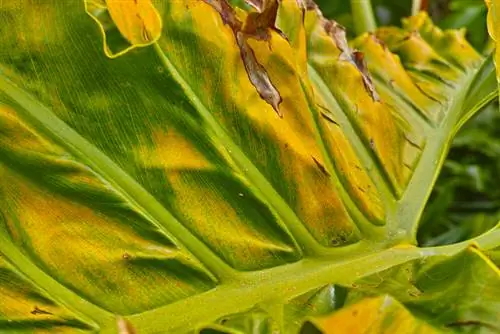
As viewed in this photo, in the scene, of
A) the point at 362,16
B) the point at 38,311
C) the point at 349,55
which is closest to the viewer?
the point at 38,311

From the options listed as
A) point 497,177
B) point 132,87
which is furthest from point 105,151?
point 497,177

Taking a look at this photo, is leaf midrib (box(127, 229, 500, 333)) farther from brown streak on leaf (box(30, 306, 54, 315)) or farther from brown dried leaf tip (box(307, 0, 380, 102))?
brown dried leaf tip (box(307, 0, 380, 102))

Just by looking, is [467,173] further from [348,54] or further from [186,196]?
[186,196]

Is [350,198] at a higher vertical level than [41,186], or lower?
lower

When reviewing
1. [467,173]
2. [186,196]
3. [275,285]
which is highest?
[186,196]

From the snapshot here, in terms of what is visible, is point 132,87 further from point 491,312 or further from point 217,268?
point 491,312

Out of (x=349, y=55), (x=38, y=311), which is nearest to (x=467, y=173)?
(x=349, y=55)
